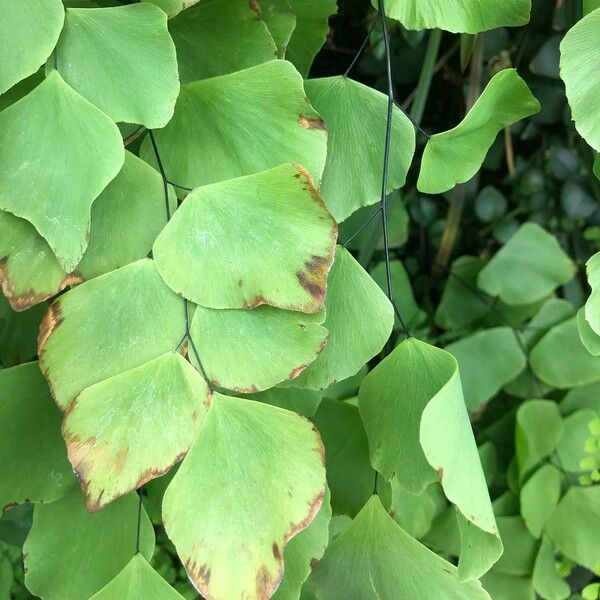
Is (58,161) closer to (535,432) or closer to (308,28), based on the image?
(308,28)

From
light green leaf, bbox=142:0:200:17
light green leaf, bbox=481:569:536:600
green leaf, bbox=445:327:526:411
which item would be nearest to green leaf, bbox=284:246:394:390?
light green leaf, bbox=142:0:200:17

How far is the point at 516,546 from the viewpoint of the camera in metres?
0.63

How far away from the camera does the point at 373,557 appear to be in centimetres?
33

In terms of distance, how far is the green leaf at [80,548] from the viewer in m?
0.31

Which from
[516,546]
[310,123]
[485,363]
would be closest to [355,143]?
[310,123]

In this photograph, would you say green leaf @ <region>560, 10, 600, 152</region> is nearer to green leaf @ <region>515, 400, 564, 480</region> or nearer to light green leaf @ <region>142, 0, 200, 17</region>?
light green leaf @ <region>142, 0, 200, 17</region>

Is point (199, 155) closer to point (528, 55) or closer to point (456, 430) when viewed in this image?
point (456, 430)

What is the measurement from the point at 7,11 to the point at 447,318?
1.67 feet

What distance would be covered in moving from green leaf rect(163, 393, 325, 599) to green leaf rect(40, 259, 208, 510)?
0.04ft

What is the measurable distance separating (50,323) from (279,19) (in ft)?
0.57

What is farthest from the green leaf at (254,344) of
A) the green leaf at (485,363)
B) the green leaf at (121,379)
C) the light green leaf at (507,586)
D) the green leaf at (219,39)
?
the light green leaf at (507,586)

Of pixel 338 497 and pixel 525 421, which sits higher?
pixel 338 497

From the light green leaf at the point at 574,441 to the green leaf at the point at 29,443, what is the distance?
0.46m

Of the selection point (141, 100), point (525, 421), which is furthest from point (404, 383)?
point (525, 421)
